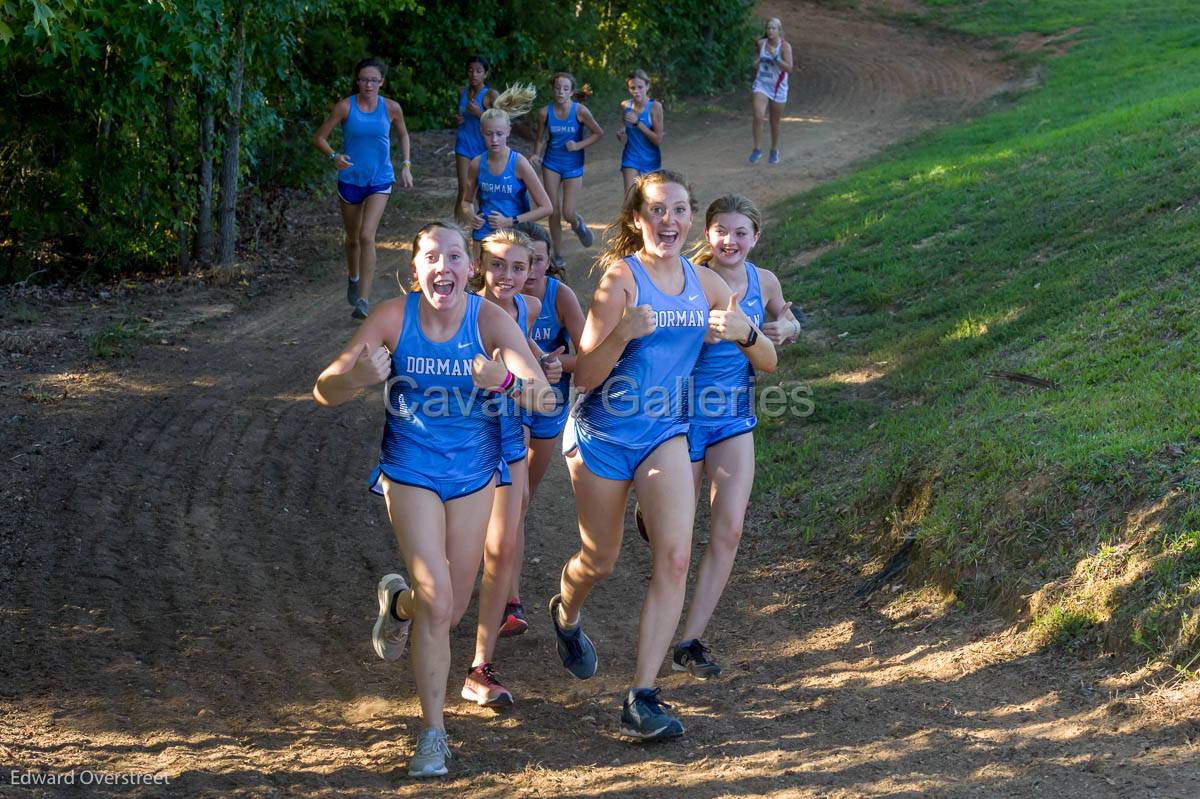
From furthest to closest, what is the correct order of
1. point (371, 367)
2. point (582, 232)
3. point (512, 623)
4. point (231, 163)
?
point (231, 163)
point (582, 232)
point (512, 623)
point (371, 367)

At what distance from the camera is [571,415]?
17.9 feet

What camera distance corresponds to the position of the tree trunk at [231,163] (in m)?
12.7

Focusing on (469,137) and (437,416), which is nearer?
(437,416)

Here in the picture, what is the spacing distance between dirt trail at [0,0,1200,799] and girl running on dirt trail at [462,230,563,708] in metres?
0.18

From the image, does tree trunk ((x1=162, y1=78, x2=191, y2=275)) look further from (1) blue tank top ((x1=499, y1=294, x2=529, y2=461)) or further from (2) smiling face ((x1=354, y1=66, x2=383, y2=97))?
(1) blue tank top ((x1=499, y1=294, x2=529, y2=461))

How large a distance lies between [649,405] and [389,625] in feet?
4.60

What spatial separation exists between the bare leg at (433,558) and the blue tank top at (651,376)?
0.60m

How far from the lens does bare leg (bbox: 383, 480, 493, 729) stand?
480 cm

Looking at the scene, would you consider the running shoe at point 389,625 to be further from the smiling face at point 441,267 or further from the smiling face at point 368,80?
the smiling face at point 368,80

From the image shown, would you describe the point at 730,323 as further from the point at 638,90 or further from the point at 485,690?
the point at 638,90

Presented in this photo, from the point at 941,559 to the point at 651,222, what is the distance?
244 centimetres
